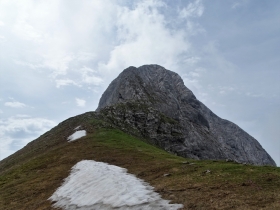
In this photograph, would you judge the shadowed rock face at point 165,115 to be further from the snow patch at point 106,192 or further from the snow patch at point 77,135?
the snow patch at point 106,192

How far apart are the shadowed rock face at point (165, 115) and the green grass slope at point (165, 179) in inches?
1520

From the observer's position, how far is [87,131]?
67938mm

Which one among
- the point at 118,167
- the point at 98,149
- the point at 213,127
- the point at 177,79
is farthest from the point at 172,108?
the point at 118,167

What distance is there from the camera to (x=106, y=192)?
23.5 meters

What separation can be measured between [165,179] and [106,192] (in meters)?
5.64

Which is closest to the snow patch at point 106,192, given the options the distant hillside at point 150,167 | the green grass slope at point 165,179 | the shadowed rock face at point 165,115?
the distant hillside at point 150,167

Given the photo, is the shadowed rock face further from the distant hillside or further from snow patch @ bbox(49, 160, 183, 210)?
snow patch @ bbox(49, 160, 183, 210)

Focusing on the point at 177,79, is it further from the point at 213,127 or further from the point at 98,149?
the point at 98,149

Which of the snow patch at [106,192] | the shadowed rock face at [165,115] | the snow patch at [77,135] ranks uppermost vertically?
the shadowed rock face at [165,115]

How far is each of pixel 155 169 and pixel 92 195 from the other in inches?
351

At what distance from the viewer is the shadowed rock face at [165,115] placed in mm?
96938

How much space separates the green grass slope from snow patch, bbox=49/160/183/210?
1.08 metres

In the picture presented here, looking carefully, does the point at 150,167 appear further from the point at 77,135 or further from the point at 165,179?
the point at 77,135

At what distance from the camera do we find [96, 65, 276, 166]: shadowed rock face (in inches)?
3816
